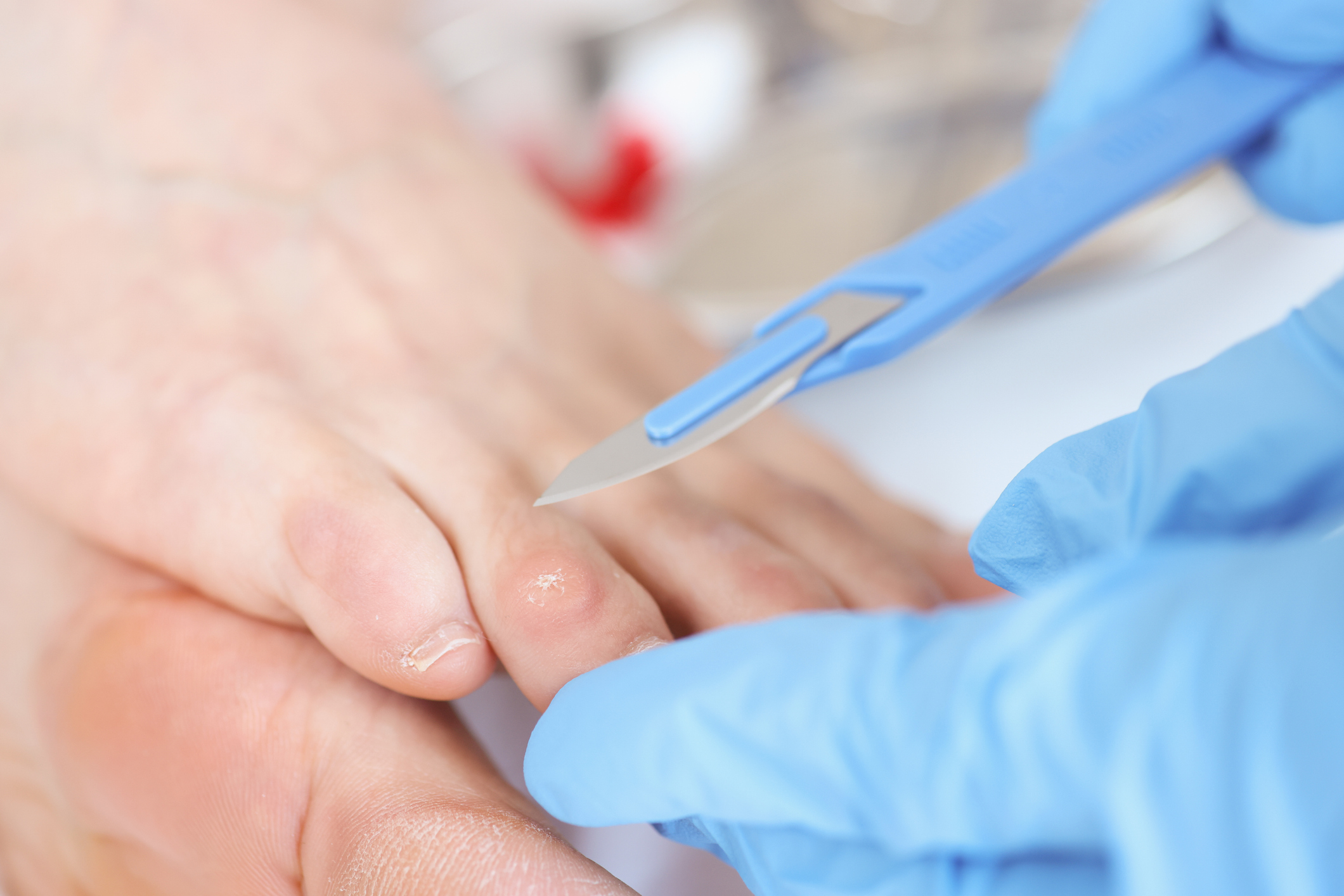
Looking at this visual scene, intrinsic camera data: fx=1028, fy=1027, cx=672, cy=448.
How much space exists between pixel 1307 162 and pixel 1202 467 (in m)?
0.52

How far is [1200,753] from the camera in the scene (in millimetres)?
353

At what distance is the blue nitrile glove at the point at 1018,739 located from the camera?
1.13ft

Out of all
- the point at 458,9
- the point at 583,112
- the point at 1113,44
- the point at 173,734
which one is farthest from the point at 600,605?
the point at 458,9

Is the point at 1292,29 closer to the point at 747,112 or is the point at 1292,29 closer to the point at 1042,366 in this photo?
the point at 1042,366

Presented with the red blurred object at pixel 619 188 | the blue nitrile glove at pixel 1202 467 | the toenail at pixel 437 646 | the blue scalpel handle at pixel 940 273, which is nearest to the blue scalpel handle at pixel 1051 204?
the blue scalpel handle at pixel 940 273

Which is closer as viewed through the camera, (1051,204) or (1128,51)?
(1051,204)

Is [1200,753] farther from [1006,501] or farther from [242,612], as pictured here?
[242,612]

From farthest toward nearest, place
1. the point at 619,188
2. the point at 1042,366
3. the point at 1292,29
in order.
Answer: the point at 619,188, the point at 1042,366, the point at 1292,29

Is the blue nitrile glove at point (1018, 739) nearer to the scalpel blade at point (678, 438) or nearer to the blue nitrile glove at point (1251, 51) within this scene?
the scalpel blade at point (678, 438)

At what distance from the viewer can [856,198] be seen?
4.41 ft

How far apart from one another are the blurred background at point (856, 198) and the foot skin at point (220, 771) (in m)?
0.12

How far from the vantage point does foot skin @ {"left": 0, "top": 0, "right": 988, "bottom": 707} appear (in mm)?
635

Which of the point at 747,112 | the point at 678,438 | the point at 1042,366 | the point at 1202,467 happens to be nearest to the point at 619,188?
the point at 747,112

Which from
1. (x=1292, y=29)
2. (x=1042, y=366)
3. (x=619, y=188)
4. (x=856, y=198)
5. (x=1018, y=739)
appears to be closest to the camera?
(x=1018, y=739)
